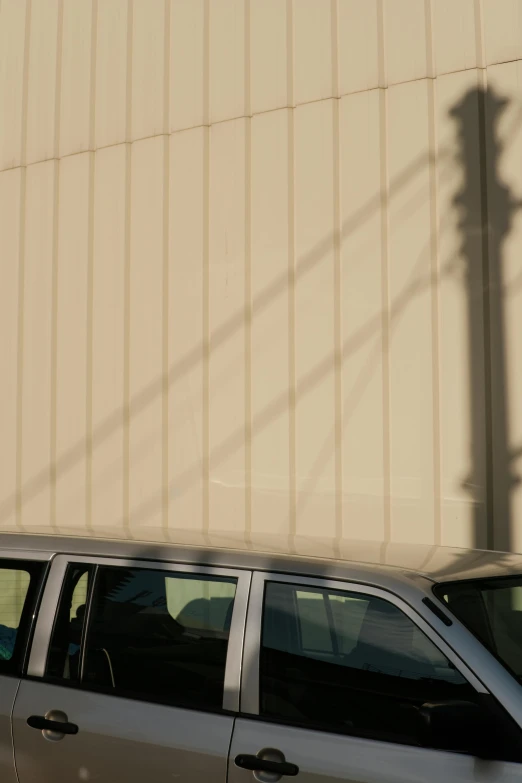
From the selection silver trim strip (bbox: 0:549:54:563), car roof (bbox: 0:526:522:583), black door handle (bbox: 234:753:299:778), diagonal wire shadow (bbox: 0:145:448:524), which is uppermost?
diagonal wire shadow (bbox: 0:145:448:524)

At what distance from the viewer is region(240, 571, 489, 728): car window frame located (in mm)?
3039

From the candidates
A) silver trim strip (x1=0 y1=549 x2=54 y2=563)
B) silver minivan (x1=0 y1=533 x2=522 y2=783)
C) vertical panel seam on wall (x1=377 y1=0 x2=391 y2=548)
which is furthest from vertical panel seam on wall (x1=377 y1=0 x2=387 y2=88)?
silver trim strip (x1=0 y1=549 x2=54 y2=563)

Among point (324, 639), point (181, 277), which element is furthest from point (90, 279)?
point (324, 639)

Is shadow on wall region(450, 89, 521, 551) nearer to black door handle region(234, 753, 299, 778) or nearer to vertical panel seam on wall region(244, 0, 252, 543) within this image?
vertical panel seam on wall region(244, 0, 252, 543)

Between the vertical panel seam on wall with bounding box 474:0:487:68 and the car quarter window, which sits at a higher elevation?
the vertical panel seam on wall with bounding box 474:0:487:68

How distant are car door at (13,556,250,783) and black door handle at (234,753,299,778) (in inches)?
2.7

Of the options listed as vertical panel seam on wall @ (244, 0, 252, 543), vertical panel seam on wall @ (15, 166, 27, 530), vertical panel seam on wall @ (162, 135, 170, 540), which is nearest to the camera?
vertical panel seam on wall @ (244, 0, 252, 543)

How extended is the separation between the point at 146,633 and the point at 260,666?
0.54 m

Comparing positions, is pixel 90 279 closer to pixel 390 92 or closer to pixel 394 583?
pixel 390 92

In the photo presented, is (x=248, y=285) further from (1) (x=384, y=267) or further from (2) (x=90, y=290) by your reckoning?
(2) (x=90, y=290)

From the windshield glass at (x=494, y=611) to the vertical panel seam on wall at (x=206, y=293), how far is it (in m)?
4.43

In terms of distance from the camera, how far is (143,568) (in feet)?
12.1

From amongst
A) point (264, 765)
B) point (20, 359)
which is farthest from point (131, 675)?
point (20, 359)

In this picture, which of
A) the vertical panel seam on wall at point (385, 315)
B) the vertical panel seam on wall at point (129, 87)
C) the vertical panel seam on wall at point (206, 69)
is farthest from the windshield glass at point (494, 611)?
the vertical panel seam on wall at point (129, 87)
